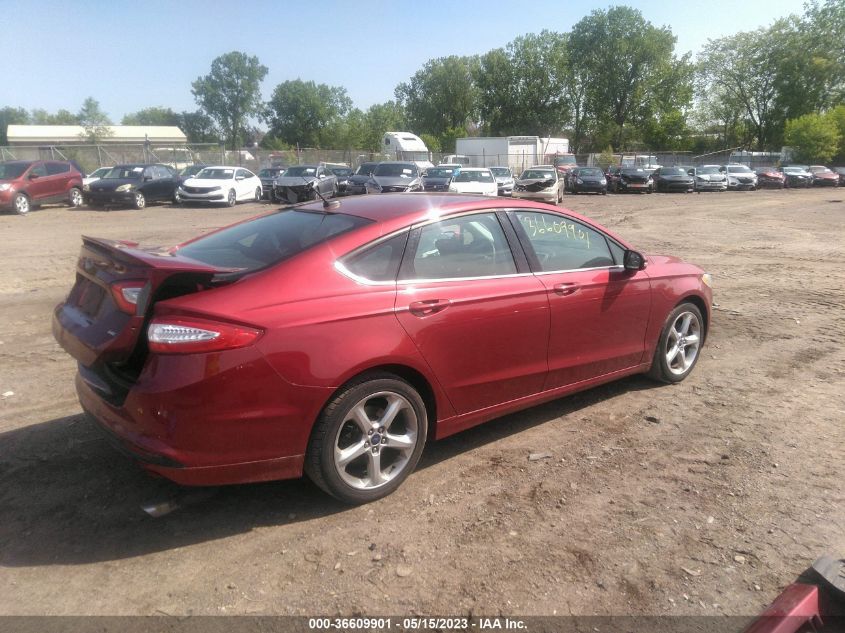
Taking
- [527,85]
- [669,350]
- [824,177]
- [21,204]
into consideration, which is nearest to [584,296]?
[669,350]

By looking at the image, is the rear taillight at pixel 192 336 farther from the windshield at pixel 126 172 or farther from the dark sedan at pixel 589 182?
the dark sedan at pixel 589 182

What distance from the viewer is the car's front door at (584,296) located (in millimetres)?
4145

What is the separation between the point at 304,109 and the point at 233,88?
16234 millimetres

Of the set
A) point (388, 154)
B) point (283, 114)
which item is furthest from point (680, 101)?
point (283, 114)

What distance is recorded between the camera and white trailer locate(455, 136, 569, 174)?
46.8m

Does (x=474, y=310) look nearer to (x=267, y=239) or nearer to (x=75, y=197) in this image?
(x=267, y=239)

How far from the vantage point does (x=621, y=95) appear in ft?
255

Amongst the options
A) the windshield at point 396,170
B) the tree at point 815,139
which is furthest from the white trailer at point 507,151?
the tree at point 815,139

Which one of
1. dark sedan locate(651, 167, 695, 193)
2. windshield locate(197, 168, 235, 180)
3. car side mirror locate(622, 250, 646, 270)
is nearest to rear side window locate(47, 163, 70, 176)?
windshield locate(197, 168, 235, 180)

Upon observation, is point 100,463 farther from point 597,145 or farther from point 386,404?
point 597,145

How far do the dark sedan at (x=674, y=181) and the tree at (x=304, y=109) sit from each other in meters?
68.4

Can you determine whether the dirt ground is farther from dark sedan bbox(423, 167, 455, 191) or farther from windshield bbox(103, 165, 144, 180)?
dark sedan bbox(423, 167, 455, 191)

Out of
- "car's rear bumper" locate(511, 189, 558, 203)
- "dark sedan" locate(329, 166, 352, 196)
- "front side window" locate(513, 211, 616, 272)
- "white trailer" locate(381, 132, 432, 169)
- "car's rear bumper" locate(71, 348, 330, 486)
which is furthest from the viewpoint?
"white trailer" locate(381, 132, 432, 169)

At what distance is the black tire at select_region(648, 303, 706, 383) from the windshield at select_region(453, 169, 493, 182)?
825 inches
